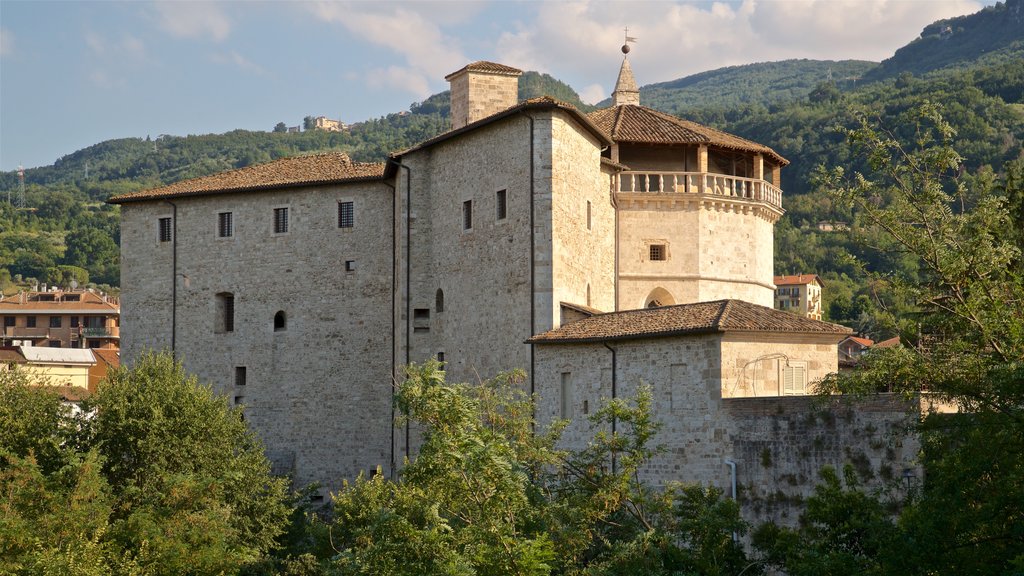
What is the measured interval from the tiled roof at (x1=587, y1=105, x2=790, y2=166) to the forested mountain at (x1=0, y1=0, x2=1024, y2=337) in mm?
9293

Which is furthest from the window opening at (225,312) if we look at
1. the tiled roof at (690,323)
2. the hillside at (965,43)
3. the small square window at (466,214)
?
the hillside at (965,43)

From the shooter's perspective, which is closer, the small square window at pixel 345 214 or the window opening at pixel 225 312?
the small square window at pixel 345 214

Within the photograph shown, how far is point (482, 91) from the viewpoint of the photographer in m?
35.9

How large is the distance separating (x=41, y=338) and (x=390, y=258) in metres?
70.7

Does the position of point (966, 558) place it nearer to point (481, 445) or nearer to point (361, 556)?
point (481, 445)

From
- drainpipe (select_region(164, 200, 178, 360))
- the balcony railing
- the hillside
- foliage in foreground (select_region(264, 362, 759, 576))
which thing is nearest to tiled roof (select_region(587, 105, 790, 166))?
the balcony railing

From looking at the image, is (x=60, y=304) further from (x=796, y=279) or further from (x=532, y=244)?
(x=532, y=244)

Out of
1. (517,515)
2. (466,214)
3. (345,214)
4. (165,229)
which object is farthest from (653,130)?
(517,515)

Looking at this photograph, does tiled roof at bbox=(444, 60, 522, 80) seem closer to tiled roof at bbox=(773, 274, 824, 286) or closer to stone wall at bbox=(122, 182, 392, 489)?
stone wall at bbox=(122, 182, 392, 489)

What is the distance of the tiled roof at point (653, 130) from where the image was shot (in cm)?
3566

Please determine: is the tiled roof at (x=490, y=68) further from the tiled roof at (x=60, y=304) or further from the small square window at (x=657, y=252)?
the tiled roof at (x=60, y=304)

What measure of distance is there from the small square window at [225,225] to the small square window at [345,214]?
12.5 ft

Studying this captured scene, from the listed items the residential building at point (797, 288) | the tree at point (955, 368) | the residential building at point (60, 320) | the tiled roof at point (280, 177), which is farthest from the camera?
the residential building at point (60, 320)

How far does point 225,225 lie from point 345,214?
4.28 metres
